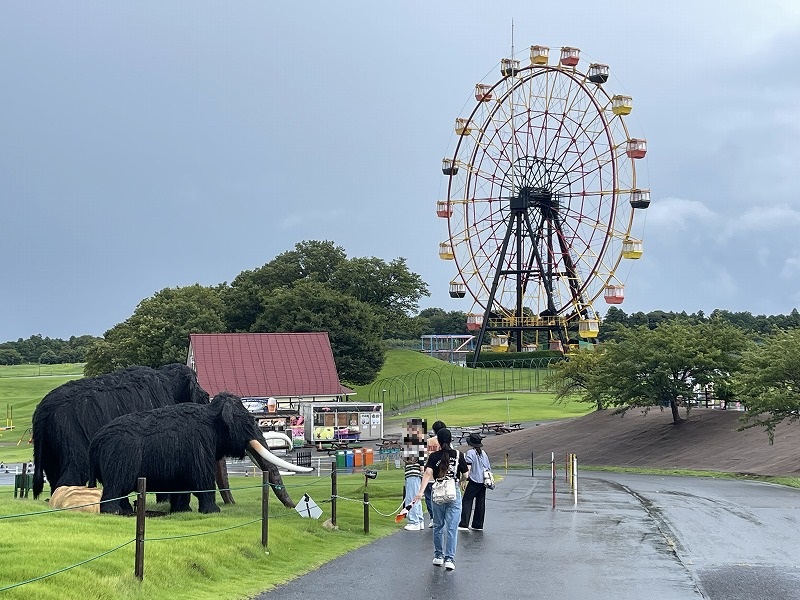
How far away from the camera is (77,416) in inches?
712

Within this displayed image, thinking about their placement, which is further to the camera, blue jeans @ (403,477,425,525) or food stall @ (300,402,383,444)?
food stall @ (300,402,383,444)

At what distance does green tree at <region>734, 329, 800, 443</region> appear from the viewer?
3466 cm

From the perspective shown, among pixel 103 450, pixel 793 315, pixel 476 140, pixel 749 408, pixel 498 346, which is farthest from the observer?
pixel 793 315

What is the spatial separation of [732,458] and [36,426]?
1137 inches

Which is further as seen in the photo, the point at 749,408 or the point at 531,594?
the point at 749,408

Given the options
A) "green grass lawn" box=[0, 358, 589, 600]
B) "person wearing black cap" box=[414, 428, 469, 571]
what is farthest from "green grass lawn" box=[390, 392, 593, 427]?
"person wearing black cap" box=[414, 428, 469, 571]

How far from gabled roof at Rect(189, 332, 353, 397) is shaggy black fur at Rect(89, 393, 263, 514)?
4003 centimetres

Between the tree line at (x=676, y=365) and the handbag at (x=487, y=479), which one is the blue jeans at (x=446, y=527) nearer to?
the handbag at (x=487, y=479)

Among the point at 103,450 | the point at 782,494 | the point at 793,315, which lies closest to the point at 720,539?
the point at 103,450

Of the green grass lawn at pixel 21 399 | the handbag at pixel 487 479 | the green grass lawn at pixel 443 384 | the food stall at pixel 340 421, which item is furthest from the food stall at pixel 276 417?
the handbag at pixel 487 479

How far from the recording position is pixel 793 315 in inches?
4798

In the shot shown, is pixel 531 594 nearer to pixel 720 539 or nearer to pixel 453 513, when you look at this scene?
pixel 453 513

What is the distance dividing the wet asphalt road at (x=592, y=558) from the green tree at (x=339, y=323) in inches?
2132

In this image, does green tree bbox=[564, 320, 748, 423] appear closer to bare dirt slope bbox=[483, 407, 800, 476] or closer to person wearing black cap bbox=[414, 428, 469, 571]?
bare dirt slope bbox=[483, 407, 800, 476]
